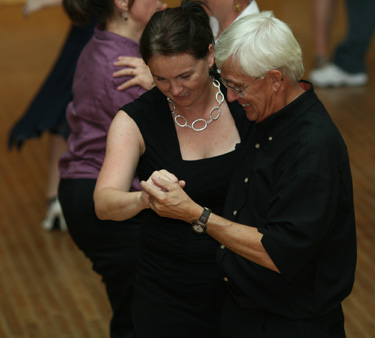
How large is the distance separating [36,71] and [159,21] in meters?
5.32

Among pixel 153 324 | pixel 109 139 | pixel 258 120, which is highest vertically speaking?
pixel 258 120

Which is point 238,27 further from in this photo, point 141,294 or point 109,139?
point 141,294

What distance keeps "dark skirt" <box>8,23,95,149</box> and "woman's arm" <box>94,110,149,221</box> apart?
223 cm

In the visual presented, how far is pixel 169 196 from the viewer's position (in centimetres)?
230

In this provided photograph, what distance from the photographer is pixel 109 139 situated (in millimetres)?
2605

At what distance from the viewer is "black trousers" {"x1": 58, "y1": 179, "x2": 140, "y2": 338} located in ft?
10.2

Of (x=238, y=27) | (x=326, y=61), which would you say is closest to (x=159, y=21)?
(x=238, y=27)

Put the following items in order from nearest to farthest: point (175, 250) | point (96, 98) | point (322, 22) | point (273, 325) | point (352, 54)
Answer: point (273, 325) → point (175, 250) → point (96, 98) → point (352, 54) → point (322, 22)

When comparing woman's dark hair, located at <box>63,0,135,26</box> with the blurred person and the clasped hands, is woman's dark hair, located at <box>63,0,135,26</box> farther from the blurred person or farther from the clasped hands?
the blurred person

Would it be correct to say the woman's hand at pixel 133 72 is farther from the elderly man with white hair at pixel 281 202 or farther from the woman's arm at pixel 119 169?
the elderly man with white hair at pixel 281 202

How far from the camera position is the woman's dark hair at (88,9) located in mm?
3084

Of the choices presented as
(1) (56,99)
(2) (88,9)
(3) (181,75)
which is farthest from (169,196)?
(1) (56,99)

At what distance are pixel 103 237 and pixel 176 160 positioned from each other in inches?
26.5

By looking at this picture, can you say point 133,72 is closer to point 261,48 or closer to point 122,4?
point 122,4
